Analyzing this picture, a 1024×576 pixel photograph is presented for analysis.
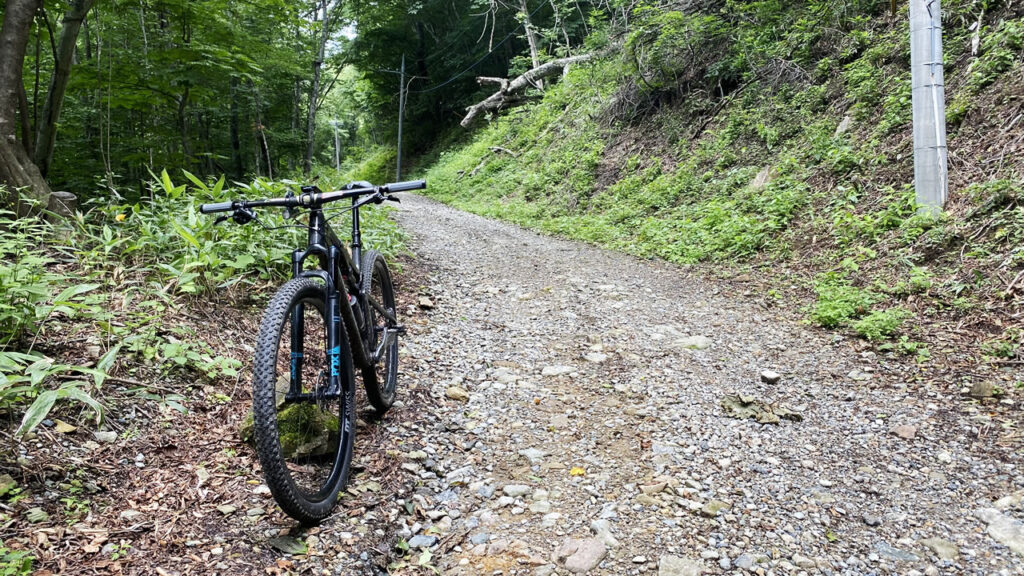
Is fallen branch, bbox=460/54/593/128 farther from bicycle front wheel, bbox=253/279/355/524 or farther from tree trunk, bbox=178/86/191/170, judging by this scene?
bicycle front wheel, bbox=253/279/355/524

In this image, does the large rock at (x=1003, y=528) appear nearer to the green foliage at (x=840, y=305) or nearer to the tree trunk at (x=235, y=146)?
the green foliage at (x=840, y=305)

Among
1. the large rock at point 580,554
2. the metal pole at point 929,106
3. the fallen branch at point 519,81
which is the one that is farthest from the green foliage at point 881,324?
the fallen branch at point 519,81

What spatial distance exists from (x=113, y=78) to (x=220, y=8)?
1.84 meters

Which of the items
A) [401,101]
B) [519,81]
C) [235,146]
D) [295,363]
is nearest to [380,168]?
[401,101]

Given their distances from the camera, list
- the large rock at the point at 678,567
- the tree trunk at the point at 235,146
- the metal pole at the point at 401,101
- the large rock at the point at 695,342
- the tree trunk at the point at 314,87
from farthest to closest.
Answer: the metal pole at the point at 401,101 < the tree trunk at the point at 314,87 < the tree trunk at the point at 235,146 < the large rock at the point at 695,342 < the large rock at the point at 678,567

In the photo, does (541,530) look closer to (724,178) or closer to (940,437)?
(940,437)

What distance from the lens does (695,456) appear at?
2959 mm

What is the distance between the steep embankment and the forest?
38 millimetres

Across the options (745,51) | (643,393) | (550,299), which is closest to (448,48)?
(745,51)

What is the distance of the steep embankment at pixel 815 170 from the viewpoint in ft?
15.2

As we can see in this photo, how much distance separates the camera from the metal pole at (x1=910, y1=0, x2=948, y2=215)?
5.45 metres

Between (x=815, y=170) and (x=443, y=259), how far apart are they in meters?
5.53

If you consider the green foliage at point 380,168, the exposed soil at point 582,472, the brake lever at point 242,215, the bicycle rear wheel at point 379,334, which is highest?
the green foliage at point 380,168

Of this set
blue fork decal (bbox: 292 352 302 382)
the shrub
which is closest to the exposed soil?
the shrub
